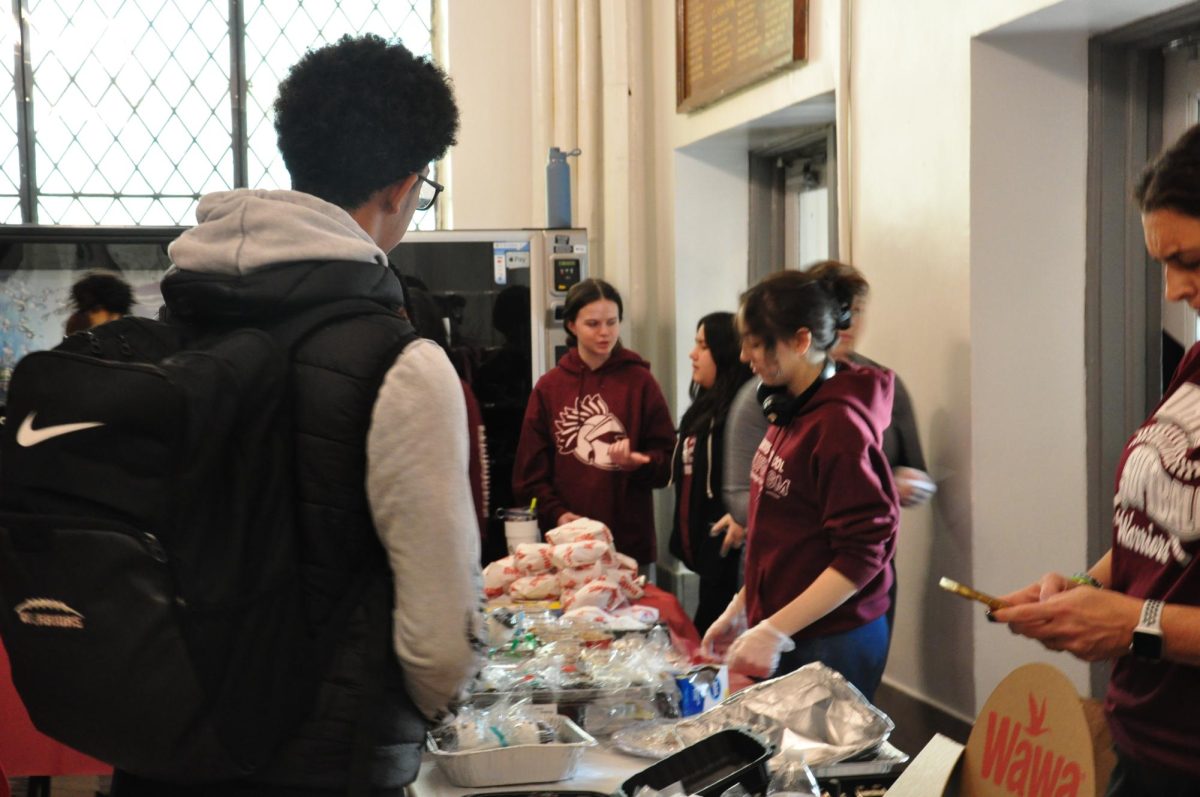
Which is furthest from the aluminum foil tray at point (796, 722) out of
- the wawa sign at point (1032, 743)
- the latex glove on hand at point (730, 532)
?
the latex glove on hand at point (730, 532)

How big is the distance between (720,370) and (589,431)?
0.51 meters

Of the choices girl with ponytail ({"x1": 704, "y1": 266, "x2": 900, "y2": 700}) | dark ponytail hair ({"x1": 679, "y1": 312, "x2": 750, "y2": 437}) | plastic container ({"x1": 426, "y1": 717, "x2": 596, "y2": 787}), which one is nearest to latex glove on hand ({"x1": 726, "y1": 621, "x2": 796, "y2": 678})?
girl with ponytail ({"x1": 704, "y1": 266, "x2": 900, "y2": 700})

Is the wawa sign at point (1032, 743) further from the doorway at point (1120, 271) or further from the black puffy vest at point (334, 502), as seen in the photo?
the doorway at point (1120, 271)

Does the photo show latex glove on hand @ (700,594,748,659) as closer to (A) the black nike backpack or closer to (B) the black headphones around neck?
(B) the black headphones around neck

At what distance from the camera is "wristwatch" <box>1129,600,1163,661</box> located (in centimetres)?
135

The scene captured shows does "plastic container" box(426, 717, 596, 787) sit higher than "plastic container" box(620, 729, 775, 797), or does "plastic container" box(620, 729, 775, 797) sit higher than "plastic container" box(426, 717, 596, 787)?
"plastic container" box(620, 729, 775, 797)

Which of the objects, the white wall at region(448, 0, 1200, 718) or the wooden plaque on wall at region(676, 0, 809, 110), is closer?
the white wall at region(448, 0, 1200, 718)

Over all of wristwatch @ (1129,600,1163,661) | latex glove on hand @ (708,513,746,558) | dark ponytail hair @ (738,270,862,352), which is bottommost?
latex glove on hand @ (708,513,746,558)

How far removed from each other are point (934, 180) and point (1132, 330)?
1.99 ft

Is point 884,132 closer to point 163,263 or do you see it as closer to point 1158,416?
point 1158,416

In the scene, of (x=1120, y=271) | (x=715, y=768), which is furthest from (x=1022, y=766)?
(x=1120, y=271)

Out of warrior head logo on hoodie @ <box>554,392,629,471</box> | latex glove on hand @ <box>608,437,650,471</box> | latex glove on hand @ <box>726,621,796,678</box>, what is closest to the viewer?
latex glove on hand @ <box>726,621,796,678</box>

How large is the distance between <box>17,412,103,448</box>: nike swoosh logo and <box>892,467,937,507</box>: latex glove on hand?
7.06 feet

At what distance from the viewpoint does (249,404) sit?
1229 mm
